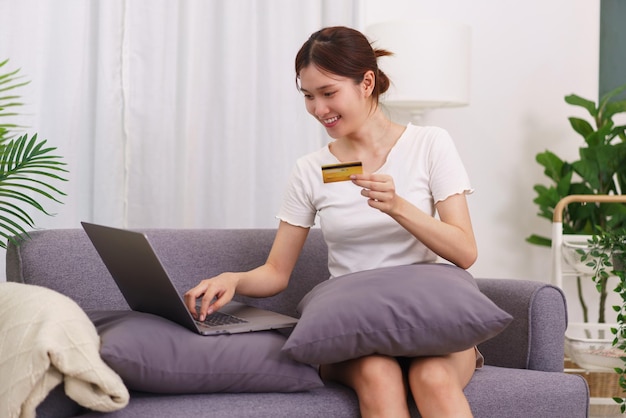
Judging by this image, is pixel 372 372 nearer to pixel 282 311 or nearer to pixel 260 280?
pixel 260 280

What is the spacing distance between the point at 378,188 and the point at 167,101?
1485mm

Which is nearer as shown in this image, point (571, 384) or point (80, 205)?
point (571, 384)

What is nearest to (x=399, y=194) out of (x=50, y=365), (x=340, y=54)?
(x=340, y=54)

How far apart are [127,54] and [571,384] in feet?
6.04

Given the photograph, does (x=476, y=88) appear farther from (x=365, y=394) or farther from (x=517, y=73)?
(x=365, y=394)

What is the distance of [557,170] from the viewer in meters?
3.54

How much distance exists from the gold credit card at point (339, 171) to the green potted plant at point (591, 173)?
1.95 metres

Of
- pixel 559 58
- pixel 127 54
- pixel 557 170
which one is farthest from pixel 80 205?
pixel 559 58

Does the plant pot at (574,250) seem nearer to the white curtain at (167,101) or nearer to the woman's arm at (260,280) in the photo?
the white curtain at (167,101)

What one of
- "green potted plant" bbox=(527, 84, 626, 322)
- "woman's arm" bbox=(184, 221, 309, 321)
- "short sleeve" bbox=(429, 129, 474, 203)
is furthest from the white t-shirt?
"green potted plant" bbox=(527, 84, 626, 322)

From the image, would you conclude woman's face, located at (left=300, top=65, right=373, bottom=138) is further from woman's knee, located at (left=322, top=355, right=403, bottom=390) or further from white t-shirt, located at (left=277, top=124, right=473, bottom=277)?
woman's knee, located at (left=322, top=355, right=403, bottom=390)

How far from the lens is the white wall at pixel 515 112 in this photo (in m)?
3.70

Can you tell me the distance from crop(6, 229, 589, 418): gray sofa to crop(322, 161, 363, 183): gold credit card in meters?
0.43

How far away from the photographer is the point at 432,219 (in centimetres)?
186
